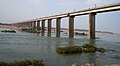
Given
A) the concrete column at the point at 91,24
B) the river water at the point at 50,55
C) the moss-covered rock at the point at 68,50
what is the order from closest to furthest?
the river water at the point at 50,55 → the moss-covered rock at the point at 68,50 → the concrete column at the point at 91,24

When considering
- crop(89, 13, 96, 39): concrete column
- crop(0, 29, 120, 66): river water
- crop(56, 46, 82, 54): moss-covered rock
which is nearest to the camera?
crop(0, 29, 120, 66): river water

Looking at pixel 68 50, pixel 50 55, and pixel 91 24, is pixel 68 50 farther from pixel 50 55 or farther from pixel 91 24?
pixel 91 24

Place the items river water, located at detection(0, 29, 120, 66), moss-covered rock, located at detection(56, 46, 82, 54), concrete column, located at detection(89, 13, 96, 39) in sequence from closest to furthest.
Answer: river water, located at detection(0, 29, 120, 66) < moss-covered rock, located at detection(56, 46, 82, 54) < concrete column, located at detection(89, 13, 96, 39)

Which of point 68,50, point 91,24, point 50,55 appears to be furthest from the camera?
point 91,24

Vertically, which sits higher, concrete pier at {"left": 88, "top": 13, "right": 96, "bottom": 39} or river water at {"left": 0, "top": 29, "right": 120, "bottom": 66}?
concrete pier at {"left": 88, "top": 13, "right": 96, "bottom": 39}

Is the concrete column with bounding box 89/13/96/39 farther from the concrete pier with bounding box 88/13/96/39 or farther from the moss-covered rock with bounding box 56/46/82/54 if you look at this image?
the moss-covered rock with bounding box 56/46/82/54

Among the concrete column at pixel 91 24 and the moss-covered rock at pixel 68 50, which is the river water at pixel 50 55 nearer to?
the moss-covered rock at pixel 68 50

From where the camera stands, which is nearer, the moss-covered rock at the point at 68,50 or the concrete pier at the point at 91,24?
the moss-covered rock at the point at 68,50

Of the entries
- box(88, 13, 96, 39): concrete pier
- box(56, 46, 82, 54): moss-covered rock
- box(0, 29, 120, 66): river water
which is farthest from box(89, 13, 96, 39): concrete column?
box(56, 46, 82, 54): moss-covered rock

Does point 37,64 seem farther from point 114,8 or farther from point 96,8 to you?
point 96,8

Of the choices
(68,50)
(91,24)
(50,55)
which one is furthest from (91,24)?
(50,55)

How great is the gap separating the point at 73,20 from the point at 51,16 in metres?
27.8

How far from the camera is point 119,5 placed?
2908 inches

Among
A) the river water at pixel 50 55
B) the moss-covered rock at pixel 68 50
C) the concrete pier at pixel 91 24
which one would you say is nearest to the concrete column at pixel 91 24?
the concrete pier at pixel 91 24
